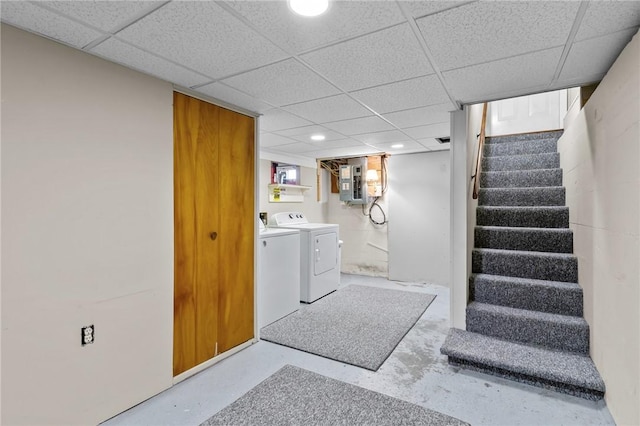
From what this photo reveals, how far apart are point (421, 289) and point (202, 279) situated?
349cm

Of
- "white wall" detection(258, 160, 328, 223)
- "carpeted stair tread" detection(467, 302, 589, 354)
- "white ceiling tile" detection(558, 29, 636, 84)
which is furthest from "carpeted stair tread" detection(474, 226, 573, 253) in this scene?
"white wall" detection(258, 160, 328, 223)

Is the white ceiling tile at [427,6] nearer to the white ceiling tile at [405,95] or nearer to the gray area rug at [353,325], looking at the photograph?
the white ceiling tile at [405,95]

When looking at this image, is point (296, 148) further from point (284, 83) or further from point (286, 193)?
point (284, 83)

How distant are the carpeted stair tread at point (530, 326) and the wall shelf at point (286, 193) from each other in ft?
10.4

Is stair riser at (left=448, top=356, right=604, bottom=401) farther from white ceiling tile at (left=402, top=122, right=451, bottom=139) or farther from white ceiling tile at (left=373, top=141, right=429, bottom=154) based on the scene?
white ceiling tile at (left=373, top=141, right=429, bottom=154)

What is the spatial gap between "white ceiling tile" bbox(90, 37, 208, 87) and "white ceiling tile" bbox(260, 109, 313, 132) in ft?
2.74

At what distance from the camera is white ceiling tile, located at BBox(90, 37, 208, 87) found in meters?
1.72

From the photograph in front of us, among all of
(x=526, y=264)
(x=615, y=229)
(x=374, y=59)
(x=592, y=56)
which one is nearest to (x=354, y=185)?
(x=526, y=264)

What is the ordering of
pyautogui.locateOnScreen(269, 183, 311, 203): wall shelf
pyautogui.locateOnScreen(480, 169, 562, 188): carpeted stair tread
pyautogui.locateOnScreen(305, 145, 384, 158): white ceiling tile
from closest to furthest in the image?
pyautogui.locateOnScreen(480, 169, 562, 188): carpeted stair tread, pyautogui.locateOnScreen(305, 145, 384, 158): white ceiling tile, pyautogui.locateOnScreen(269, 183, 311, 203): wall shelf

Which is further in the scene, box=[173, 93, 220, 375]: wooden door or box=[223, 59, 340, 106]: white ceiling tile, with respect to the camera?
box=[173, 93, 220, 375]: wooden door

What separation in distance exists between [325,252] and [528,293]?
256 cm

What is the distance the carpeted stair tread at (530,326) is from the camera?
2330 millimetres

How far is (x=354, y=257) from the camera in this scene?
5992 millimetres

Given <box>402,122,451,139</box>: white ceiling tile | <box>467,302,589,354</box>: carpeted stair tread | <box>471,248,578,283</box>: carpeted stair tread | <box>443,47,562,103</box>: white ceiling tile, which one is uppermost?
<box>402,122,451,139</box>: white ceiling tile
